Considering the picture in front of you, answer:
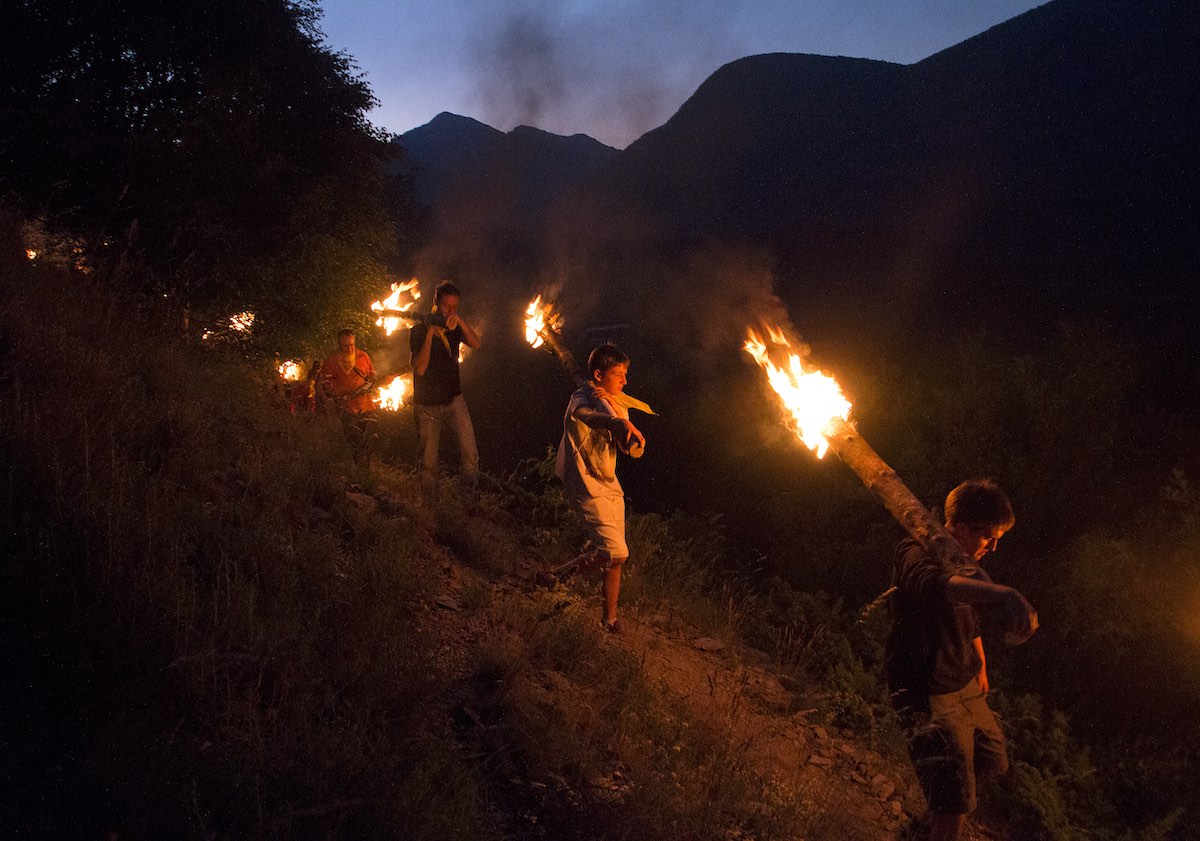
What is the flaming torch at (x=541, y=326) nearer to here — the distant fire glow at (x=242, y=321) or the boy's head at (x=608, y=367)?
the boy's head at (x=608, y=367)

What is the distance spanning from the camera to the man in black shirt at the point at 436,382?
682 centimetres

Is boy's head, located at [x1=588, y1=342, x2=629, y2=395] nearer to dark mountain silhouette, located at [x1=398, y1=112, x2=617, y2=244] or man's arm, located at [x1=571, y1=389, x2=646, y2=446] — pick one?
man's arm, located at [x1=571, y1=389, x2=646, y2=446]

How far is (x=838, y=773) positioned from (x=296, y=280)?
1157 centimetres

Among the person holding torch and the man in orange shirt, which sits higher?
the man in orange shirt

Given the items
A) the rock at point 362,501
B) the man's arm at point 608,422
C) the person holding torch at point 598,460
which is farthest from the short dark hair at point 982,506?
the rock at point 362,501

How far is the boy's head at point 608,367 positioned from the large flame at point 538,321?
241 cm

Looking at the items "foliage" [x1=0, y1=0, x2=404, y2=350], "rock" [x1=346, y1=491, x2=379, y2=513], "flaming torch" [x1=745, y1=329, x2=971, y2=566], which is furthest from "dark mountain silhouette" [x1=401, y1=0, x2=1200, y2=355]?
"foliage" [x1=0, y1=0, x2=404, y2=350]

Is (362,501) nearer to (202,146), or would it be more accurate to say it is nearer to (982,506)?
(982,506)

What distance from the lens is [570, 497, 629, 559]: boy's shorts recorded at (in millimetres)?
4898

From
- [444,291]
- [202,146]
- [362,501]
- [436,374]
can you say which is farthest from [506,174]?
[362,501]

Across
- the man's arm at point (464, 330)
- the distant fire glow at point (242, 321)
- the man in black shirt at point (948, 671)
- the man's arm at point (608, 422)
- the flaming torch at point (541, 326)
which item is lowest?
the man in black shirt at point (948, 671)

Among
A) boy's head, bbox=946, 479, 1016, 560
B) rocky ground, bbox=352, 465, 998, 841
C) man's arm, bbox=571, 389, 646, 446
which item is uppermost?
man's arm, bbox=571, 389, 646, 446

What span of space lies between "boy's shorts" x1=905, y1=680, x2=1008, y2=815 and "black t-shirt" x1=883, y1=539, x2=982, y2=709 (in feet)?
0.23

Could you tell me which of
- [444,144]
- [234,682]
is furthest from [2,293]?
[444,144]
